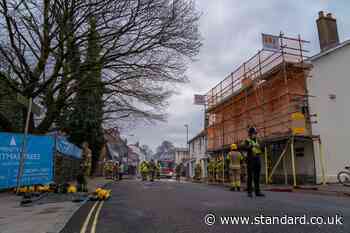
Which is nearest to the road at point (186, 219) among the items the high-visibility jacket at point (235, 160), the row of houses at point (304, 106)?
the high-visibility jacket at point (235, 160)

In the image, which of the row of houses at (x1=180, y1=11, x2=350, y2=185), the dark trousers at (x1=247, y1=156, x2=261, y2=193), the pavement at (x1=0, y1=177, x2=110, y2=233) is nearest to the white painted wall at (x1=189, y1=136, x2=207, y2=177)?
the row of houses at (x1=180, y1=11, x2=350, y2=185)

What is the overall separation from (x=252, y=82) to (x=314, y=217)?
52.1ft

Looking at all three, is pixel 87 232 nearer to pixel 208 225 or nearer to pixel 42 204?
pixel 208 225

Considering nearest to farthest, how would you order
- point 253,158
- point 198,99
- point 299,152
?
point 253,158 < point 299,152 < point 198,99

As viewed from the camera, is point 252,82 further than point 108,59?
Yes

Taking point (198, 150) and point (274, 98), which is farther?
point (198, 150)

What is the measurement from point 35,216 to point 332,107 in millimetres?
17144

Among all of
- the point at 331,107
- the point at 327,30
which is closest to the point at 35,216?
the point at 331,107

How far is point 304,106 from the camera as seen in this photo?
17.5 metres

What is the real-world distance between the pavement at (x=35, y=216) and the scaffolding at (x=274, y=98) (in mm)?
11574

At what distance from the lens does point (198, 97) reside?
3216 centimetres

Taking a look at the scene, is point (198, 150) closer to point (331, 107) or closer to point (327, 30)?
point (327, 30)

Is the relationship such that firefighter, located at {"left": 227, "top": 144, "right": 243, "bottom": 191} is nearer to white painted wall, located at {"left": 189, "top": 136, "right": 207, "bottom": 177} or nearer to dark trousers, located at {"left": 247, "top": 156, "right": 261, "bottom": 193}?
dark trousers, located at {"left": 247, "top": 156, "right": 261, "bottom": 193}

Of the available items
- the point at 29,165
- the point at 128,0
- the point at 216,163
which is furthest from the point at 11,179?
the point at 216,163
